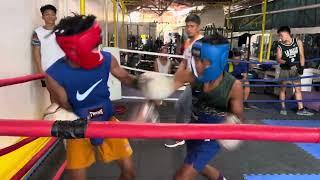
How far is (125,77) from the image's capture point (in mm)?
2127

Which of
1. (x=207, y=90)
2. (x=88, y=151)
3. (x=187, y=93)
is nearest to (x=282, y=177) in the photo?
(x=187, y=93)

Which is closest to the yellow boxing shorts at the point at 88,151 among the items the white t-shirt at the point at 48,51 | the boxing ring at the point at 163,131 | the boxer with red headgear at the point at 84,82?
the boxer with red headgear at the point at 84,82

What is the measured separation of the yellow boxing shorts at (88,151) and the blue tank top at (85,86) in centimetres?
17

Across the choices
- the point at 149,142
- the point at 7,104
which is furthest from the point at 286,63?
the point at 7,104

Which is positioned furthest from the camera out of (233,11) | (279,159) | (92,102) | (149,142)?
(233,11)

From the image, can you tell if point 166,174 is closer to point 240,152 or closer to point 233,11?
point 240,152

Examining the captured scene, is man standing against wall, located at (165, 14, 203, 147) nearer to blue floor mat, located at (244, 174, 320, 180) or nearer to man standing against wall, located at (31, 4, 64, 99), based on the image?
blue floor mat, located at (244, 174, 320, 180)

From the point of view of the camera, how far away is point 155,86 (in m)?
2.01

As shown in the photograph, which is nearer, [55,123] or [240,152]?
[55,123]

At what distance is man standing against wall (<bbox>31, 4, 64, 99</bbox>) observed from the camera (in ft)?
11.8

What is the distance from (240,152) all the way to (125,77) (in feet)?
7.52

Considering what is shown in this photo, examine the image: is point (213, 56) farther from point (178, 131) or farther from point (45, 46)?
point (45, 46)

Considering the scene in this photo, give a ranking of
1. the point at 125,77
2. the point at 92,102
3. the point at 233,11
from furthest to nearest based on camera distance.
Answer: the point at 233,11, the point at 125,77, the point at 92,102

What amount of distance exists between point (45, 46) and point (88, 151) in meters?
1.92
